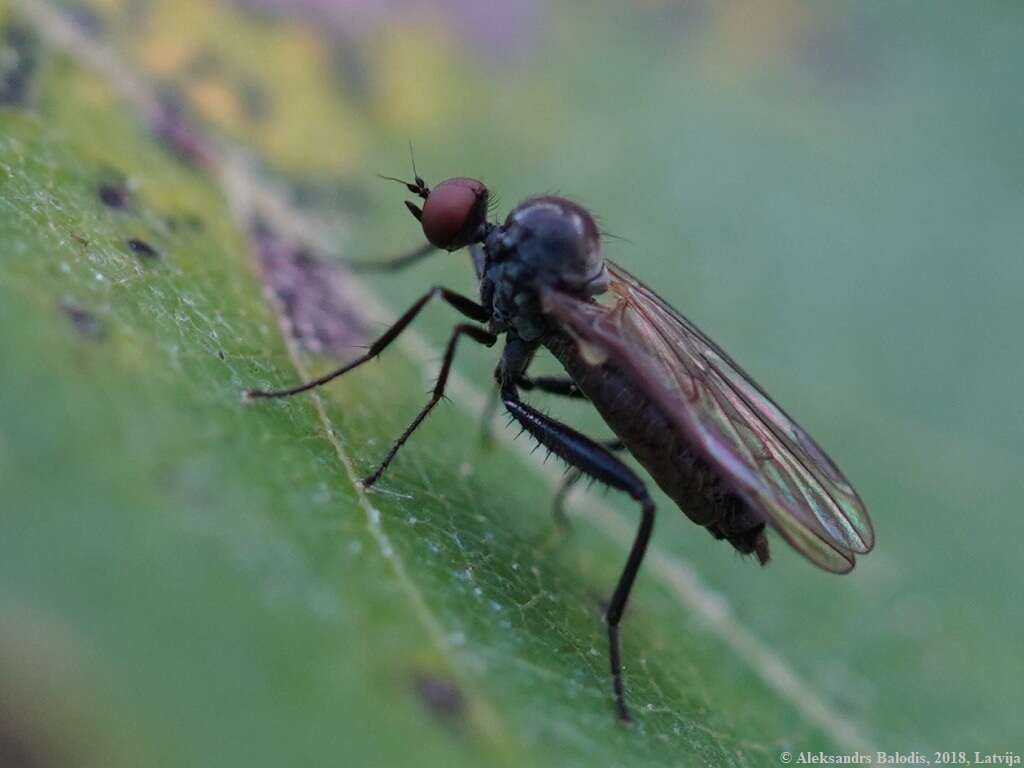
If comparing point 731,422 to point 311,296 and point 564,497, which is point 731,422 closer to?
point 564,497

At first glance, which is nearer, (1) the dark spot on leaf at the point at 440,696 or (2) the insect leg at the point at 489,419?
(1) the dark spot on leaf at the point at 440,696

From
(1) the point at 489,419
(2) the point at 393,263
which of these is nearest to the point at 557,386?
(1) the point at 489,419

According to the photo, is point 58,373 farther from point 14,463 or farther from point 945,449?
point 945,449

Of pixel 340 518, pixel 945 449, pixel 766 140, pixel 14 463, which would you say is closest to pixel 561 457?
pixel 340 518

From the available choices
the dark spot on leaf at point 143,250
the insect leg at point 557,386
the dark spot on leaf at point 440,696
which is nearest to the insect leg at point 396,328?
the insect leg at point 557,386

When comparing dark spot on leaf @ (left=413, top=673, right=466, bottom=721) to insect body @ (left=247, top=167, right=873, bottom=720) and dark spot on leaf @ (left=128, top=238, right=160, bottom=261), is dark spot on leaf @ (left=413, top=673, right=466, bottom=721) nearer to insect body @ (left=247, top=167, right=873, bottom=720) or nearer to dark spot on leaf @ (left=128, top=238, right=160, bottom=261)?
insect body @ (left=247, top=167, right=873, bottom=720)

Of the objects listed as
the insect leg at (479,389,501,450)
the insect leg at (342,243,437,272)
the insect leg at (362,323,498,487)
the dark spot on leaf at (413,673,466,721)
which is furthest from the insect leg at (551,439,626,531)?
the dark spot on leaf at (413,673,466,721)

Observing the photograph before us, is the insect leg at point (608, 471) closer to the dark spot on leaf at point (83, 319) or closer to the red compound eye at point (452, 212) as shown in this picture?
the red compound eye at point (452, 212)
